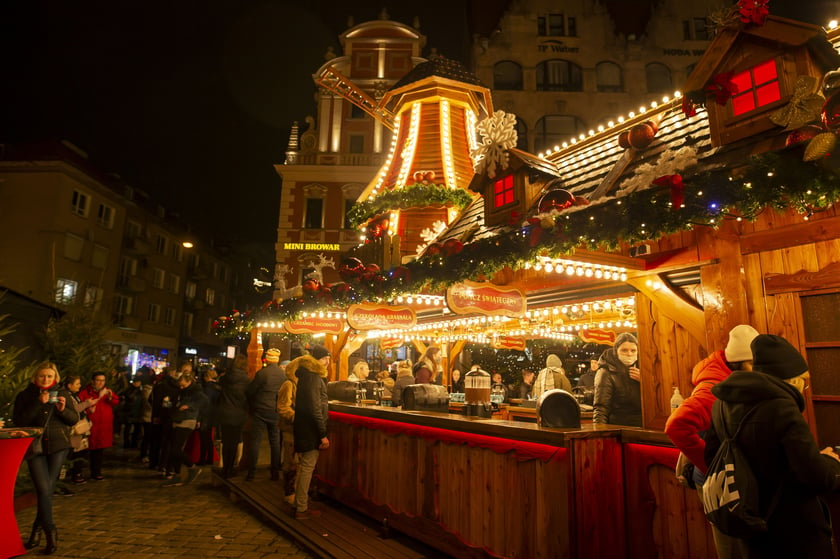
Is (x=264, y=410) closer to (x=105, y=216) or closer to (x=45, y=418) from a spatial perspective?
(x=45, y=418)

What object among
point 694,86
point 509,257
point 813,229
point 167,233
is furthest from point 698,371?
point 167,233

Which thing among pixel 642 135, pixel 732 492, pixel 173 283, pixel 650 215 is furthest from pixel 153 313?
pixel 732 492

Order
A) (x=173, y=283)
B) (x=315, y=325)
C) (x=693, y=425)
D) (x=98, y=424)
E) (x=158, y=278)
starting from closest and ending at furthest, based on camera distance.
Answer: (x=693, y=425)
(x=98, y=424)
(x=315, y=325)
(x=158, y=278)
(x=173, y=283)

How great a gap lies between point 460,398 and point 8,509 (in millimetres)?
5988

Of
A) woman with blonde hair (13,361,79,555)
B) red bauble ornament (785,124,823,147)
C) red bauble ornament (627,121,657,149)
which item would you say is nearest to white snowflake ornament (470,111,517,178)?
red bauble ornament (627,121,657,149)

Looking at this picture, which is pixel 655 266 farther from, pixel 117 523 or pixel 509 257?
pixel 117 523

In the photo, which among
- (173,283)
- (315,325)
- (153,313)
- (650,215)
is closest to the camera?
(650,215)

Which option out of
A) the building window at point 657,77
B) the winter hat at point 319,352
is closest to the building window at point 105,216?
the winter hat at point 319,352

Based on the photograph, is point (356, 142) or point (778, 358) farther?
point (356, 142)

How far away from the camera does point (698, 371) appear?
3.53 meters

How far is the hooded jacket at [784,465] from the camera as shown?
2.46 metres

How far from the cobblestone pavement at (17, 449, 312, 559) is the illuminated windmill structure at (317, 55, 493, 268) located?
6.21m

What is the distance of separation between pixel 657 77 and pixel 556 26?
5799 mm

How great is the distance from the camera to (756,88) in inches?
179
